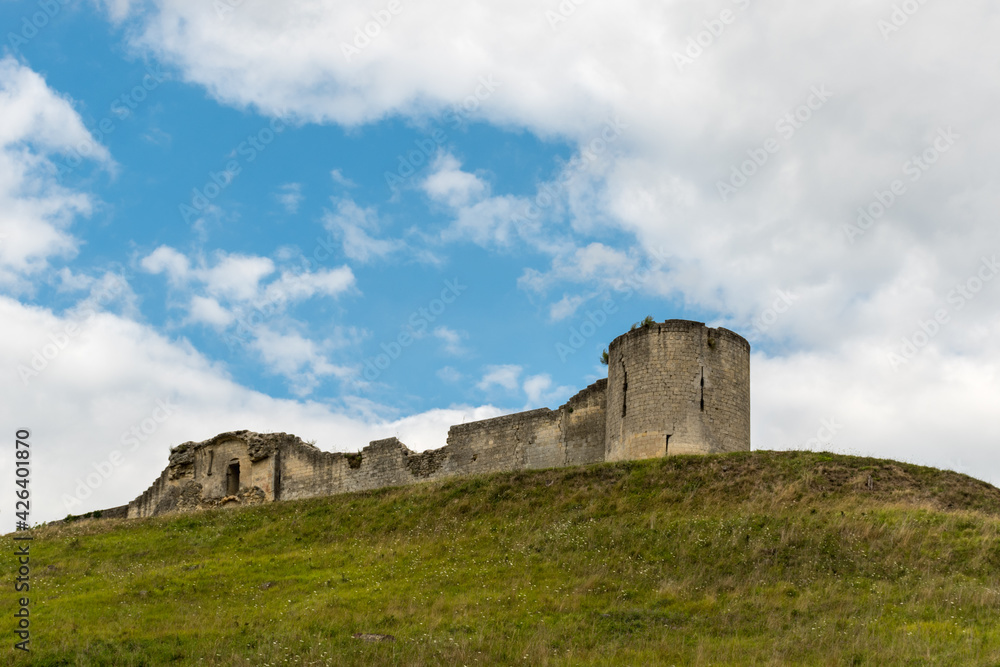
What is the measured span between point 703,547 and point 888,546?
351cm

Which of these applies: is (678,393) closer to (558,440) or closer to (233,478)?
(558,440)

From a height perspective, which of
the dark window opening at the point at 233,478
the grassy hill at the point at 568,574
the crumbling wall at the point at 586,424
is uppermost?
the crumbling wall at the point at 586,424

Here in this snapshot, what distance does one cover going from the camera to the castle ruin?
91.6ft

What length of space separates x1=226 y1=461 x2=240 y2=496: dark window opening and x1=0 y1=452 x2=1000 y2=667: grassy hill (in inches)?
317

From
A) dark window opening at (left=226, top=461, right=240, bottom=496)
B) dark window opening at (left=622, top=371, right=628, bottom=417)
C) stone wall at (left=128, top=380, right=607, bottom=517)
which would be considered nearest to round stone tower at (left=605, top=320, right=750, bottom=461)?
dark window opening at (left=622, top=371, right=628, bottom=417)

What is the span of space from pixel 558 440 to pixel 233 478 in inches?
492

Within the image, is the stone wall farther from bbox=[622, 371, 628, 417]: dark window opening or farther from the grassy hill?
the grassy hill

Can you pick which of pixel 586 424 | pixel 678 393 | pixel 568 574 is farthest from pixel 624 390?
pixel 568 574

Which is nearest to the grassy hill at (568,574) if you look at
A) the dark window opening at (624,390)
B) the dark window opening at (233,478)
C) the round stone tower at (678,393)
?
the round stone tower at (678,393)

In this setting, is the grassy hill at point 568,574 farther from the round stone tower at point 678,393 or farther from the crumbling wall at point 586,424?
the crumbling wall at point 586,424

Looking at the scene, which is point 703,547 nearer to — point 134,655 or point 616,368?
point 616,368

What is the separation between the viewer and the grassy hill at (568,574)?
1664 centimetres

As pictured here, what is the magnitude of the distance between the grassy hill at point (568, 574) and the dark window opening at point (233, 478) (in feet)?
26.4

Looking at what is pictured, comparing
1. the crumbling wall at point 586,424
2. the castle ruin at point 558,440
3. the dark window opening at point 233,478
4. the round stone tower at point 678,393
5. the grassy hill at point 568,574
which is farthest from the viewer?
the dark window opening at point 233,478
